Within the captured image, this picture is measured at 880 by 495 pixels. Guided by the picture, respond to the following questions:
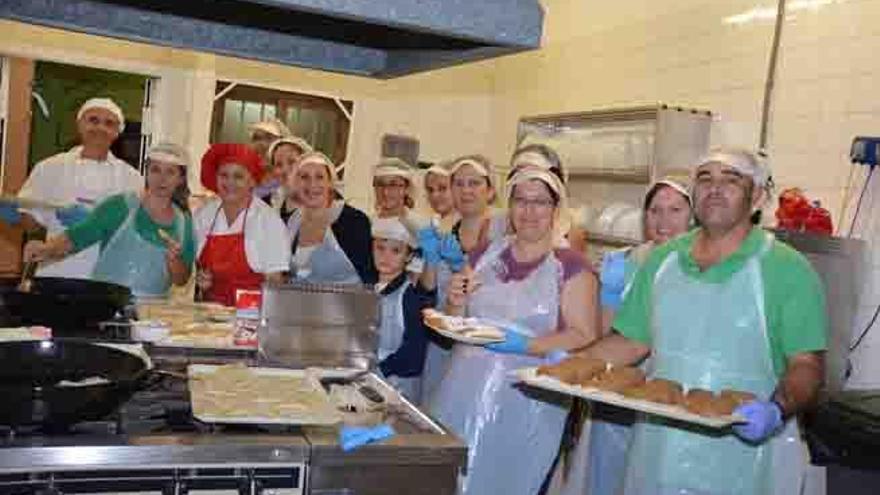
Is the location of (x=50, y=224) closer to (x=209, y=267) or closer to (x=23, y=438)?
(x=209, y=267)

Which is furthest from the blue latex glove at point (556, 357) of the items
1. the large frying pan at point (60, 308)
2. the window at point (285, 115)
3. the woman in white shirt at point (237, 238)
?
the window at point (285, 115)

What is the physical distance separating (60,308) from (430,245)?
4.00ft

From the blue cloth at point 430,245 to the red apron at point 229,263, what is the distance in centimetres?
56

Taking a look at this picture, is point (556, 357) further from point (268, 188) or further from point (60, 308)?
point (268, 188)

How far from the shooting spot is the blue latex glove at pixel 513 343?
7.22 feet

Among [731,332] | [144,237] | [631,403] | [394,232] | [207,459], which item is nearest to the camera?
[207,459]

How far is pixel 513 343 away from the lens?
220 cm

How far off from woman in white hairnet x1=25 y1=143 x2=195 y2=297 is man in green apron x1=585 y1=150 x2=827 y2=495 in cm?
146

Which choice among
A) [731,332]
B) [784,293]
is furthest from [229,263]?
[784,293]

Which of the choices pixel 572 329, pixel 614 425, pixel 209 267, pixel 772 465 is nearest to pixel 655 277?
pixel 572 329

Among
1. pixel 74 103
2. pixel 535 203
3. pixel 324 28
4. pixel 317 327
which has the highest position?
pixel 74 103

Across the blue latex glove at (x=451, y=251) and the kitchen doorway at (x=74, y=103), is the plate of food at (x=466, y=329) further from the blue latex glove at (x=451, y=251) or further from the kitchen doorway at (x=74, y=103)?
the kitchen doorway at (x=74, y=103)

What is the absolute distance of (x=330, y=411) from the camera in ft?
4.83

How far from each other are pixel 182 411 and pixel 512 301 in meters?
1.11
